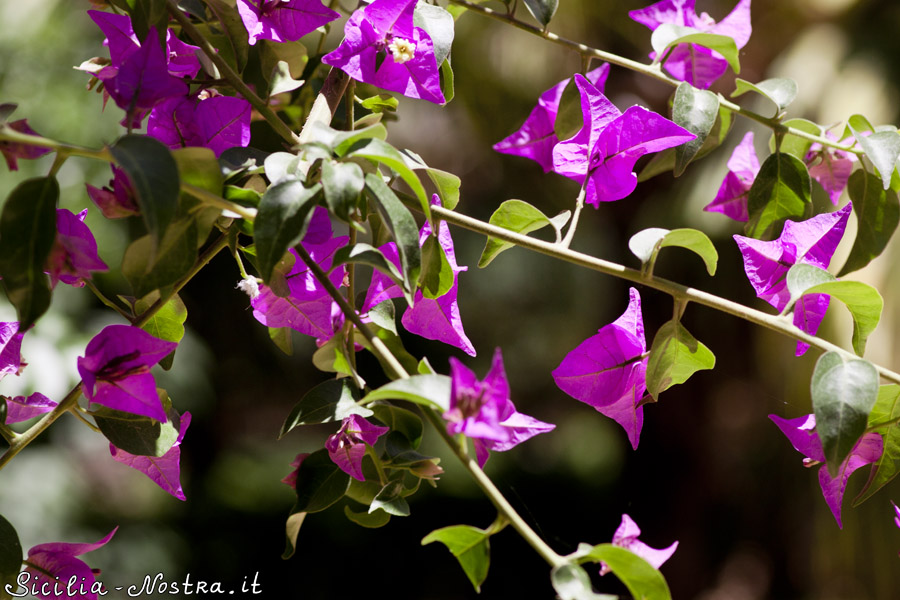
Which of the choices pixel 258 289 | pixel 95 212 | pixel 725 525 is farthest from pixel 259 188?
pixel 725 525

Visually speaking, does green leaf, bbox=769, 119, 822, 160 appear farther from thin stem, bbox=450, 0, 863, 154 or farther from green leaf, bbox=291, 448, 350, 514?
green leaf, bbox=291, 448, 350, 514

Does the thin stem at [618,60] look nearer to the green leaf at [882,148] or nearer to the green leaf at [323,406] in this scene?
the green leaf at [882,148]

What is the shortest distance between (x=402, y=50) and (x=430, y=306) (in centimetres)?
11

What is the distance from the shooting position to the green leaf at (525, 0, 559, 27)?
0.33 metres

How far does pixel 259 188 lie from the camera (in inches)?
11.7

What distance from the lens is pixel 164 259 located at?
24 centimetres

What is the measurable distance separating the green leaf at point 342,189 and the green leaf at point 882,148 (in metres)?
0.22

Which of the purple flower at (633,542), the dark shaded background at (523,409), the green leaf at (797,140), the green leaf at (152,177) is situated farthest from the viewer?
the dark shaded background at (523,409)

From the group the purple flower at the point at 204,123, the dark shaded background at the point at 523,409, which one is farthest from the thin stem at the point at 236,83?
the dark shaded background at the point at 523,409

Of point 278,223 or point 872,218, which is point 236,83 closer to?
point 278,223

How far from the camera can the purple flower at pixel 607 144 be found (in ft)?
1.05

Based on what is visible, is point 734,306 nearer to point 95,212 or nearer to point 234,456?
point 95,212

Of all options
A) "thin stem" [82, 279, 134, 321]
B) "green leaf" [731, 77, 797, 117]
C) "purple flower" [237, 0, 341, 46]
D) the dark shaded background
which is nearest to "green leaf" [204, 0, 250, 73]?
"purple flower" [237, 0, 341, 46]

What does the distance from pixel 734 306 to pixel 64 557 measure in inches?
11.5
